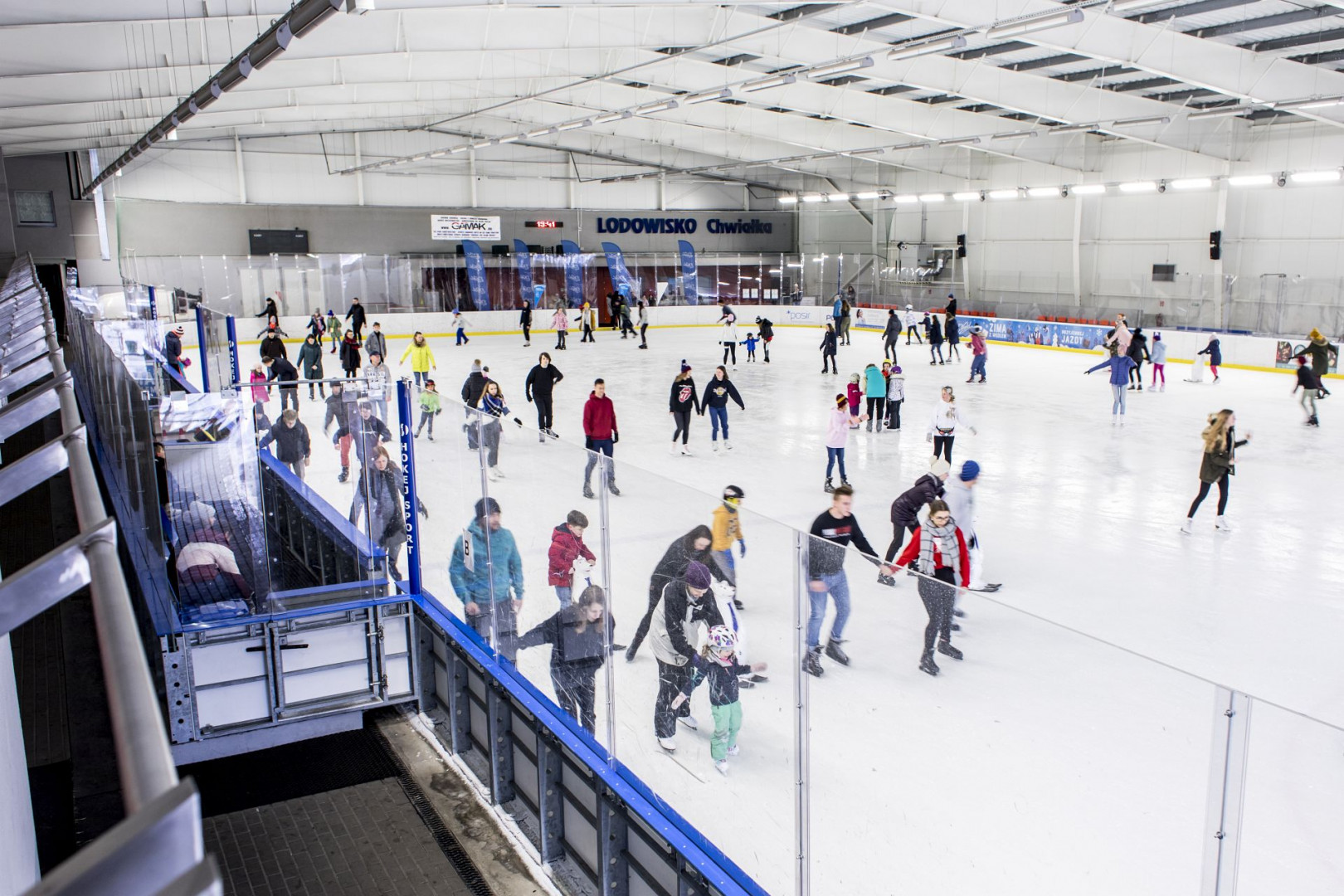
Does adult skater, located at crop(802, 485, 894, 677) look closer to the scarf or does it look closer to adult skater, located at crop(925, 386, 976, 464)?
the scarf

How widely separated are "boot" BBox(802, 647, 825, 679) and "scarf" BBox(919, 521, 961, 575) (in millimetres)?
3387

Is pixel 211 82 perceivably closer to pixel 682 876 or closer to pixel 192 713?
pixel 192 713

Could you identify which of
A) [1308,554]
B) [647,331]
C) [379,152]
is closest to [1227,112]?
[1308,554]

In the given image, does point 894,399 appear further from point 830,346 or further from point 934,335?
point 934,335

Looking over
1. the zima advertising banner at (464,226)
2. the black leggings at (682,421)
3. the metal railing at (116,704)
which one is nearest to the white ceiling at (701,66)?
the zima advertising banner at (464,226)

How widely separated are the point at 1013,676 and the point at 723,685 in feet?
5.54

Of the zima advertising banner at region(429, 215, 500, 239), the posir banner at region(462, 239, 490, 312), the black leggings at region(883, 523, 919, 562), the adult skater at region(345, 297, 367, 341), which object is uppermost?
the zima advertising banner at region(429, 215, 500, 239)

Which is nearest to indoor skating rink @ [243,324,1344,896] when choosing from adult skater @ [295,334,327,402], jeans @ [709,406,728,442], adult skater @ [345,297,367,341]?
jeans @ [709,406,728,442]

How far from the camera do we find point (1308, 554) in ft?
33.6

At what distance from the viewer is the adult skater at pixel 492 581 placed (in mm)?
6656

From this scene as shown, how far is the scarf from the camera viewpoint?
7.13 m

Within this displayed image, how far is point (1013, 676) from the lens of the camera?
3109 millimetres

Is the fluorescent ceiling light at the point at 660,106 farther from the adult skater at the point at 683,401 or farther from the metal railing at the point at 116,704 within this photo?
the metal railing at the point at 116,704

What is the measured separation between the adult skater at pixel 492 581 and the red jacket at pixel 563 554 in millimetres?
563
